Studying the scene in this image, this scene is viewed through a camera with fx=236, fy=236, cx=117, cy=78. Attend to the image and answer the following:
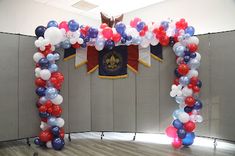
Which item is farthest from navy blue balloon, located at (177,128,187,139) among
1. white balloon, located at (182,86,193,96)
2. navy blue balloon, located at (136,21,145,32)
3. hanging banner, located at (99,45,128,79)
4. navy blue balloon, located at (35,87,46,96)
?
navy blue balloon, located at (35,87,46,96)

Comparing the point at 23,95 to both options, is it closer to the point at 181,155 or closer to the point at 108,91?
the point at 108,91

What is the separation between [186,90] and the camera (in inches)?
162

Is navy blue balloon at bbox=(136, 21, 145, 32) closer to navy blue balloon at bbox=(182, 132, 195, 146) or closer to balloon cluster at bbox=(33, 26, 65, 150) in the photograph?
balloon cluster at bbox=(33, 26, 65, 150)

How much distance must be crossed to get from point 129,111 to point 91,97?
86cm

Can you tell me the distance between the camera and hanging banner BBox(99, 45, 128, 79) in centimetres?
485

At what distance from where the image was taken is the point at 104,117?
16.5 feet

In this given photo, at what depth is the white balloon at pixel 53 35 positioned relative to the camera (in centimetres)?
408

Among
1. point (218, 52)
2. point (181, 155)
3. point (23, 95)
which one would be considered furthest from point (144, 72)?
point (23, 95)

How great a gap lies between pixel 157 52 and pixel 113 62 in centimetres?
92

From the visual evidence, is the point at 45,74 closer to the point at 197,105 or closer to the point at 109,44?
the point at 109,44

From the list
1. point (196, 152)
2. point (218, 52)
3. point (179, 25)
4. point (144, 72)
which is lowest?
point (196, 152)

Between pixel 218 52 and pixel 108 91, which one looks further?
pixel 108 91

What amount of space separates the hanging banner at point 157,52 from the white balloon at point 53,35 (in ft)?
5.85

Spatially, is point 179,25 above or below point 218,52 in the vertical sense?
above
